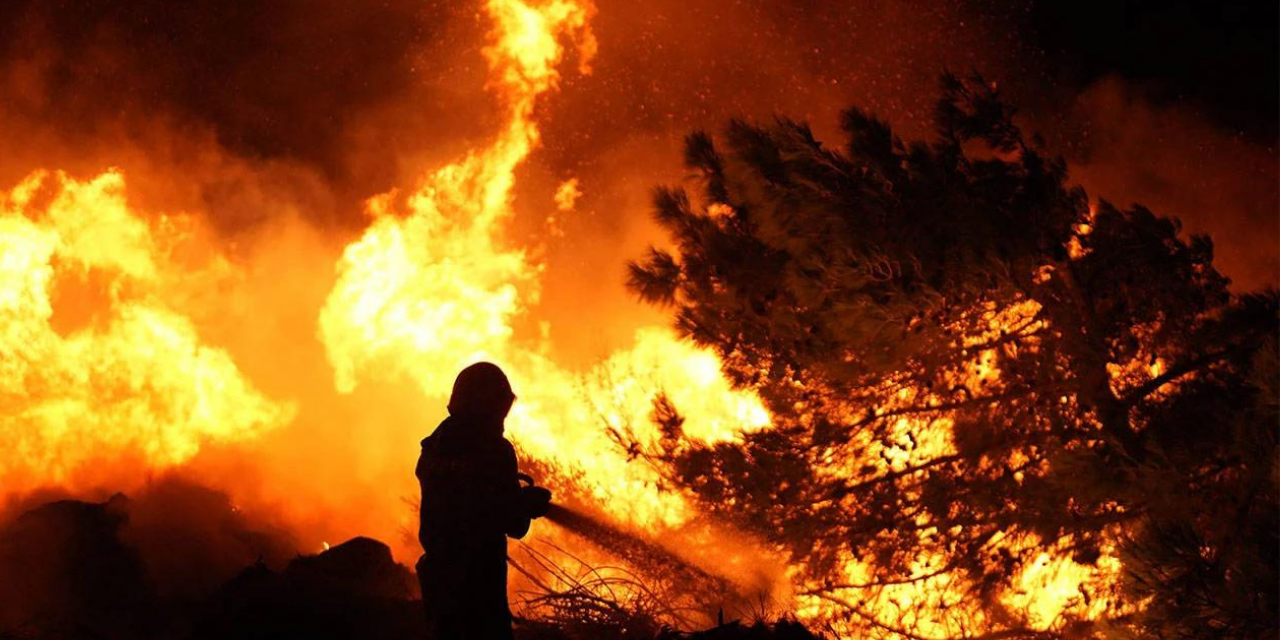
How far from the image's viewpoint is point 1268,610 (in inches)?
136

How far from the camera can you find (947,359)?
555 centimetres

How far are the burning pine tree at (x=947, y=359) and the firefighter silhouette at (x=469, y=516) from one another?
6.63 ft

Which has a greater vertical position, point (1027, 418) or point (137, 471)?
point (137, 471)

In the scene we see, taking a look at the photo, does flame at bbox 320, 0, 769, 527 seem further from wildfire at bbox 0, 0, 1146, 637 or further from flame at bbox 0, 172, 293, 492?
flame at bbox 0, 172, 293, 492

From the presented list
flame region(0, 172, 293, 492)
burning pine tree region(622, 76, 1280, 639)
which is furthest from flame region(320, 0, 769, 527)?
burning pine tree region(622, 76, 1280, 639)

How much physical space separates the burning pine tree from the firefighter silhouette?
2.02 metres

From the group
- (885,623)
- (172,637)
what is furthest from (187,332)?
(885,623)

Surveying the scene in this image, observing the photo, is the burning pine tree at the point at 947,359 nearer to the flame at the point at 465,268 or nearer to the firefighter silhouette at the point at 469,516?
the firefighter silhouette at the point at 469,516

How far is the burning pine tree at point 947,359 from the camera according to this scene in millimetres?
5137

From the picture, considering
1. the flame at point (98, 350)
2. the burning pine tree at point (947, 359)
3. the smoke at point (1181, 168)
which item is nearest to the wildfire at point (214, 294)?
the flame at point (98, 350)

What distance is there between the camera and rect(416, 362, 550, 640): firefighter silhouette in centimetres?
438

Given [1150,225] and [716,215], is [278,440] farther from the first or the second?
[1150,225]

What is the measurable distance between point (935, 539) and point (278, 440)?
11272mm

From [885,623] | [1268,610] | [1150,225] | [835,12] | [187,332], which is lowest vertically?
[1268,610]
